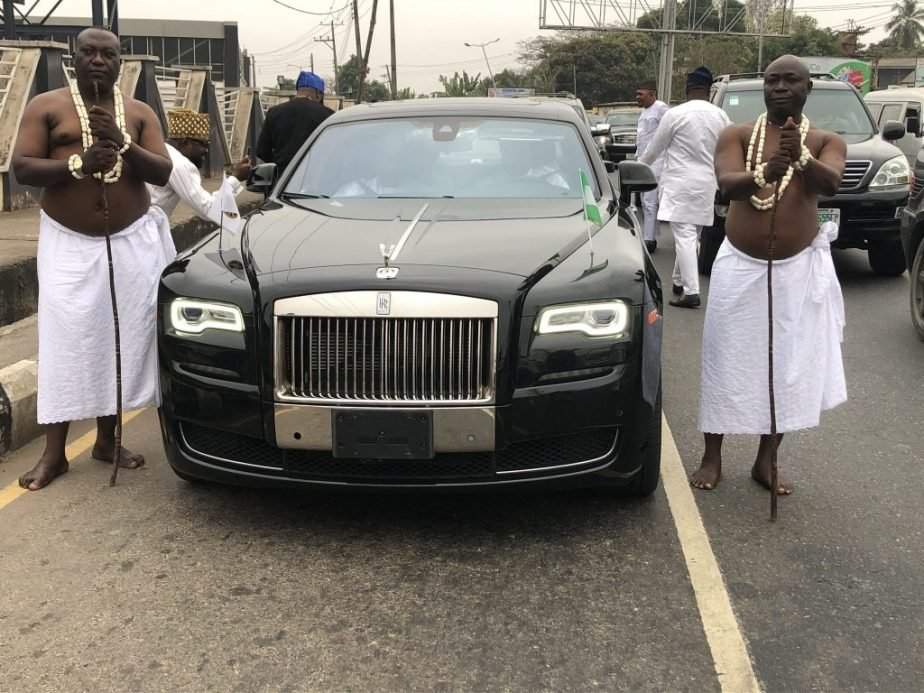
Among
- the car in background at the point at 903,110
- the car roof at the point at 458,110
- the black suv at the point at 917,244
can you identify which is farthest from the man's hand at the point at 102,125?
the car in background at the point at 903,110

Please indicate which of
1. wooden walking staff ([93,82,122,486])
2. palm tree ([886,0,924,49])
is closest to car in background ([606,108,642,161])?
wooden walking staff ([93,82,122,486])

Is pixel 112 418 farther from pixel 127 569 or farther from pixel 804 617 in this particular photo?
pixel 804 617

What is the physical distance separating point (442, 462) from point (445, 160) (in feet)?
6.48

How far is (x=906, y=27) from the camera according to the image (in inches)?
4151

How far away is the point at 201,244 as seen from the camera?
13.8 feet

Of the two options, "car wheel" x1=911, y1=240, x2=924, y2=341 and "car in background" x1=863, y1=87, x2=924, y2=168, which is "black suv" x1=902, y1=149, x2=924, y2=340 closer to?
"car wheel" x1=911, y1=240, x2=924, y2=341

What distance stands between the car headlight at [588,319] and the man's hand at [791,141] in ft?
2.84

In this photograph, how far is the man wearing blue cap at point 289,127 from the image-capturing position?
841 cm

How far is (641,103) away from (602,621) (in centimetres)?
895

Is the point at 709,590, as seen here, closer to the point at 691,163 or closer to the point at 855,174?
the point at 691,163

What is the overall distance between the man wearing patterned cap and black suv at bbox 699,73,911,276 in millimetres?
5341

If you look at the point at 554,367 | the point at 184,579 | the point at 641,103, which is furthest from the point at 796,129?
the point at 641,103

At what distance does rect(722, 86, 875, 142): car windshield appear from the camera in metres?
10.0

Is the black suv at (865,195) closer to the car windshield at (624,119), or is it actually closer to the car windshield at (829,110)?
the car windshield at (829,110)
